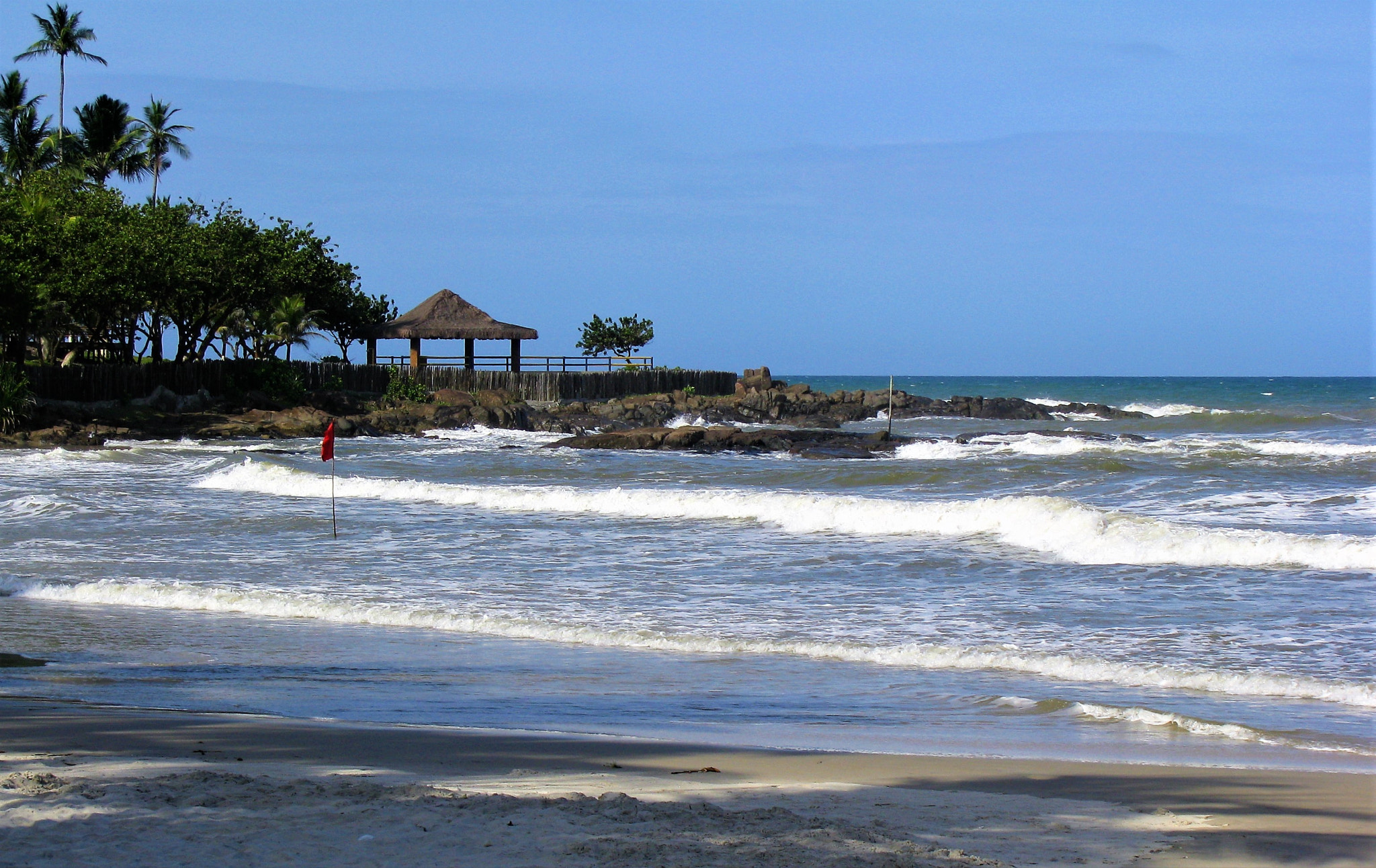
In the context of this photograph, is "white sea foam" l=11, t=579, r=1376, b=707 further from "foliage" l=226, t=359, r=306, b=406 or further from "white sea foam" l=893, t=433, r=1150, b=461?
"foliage" l=226, t=359, r=306, b=406

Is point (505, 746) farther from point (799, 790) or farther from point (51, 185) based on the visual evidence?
point (51, 185)

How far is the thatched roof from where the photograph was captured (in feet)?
151

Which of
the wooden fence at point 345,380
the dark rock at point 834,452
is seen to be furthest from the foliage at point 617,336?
the dark rock at point 834,452

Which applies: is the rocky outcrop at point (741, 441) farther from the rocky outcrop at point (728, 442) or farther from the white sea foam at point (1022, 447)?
the white sea foam at point (1022, 447)

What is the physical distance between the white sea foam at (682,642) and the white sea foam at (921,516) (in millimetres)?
5226

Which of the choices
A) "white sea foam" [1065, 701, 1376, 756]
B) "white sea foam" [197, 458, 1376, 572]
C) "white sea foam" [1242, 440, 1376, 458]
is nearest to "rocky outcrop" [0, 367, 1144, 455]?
"white sea foam" [197, 458, 1376, 572]

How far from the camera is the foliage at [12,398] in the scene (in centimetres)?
3041

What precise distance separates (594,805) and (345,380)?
143 ft

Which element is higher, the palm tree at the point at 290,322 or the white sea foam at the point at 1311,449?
the palm tree at the point at 290,322

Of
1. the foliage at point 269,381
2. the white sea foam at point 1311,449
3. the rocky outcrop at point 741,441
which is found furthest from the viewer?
the foliage at point 269,381

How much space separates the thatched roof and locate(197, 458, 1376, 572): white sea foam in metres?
23.6

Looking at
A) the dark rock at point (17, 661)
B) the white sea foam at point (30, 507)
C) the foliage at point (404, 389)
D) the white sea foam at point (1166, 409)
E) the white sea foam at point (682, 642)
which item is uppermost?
the foliage at point (404, 389)

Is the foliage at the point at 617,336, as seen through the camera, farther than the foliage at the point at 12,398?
Yes

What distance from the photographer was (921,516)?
1587cm
